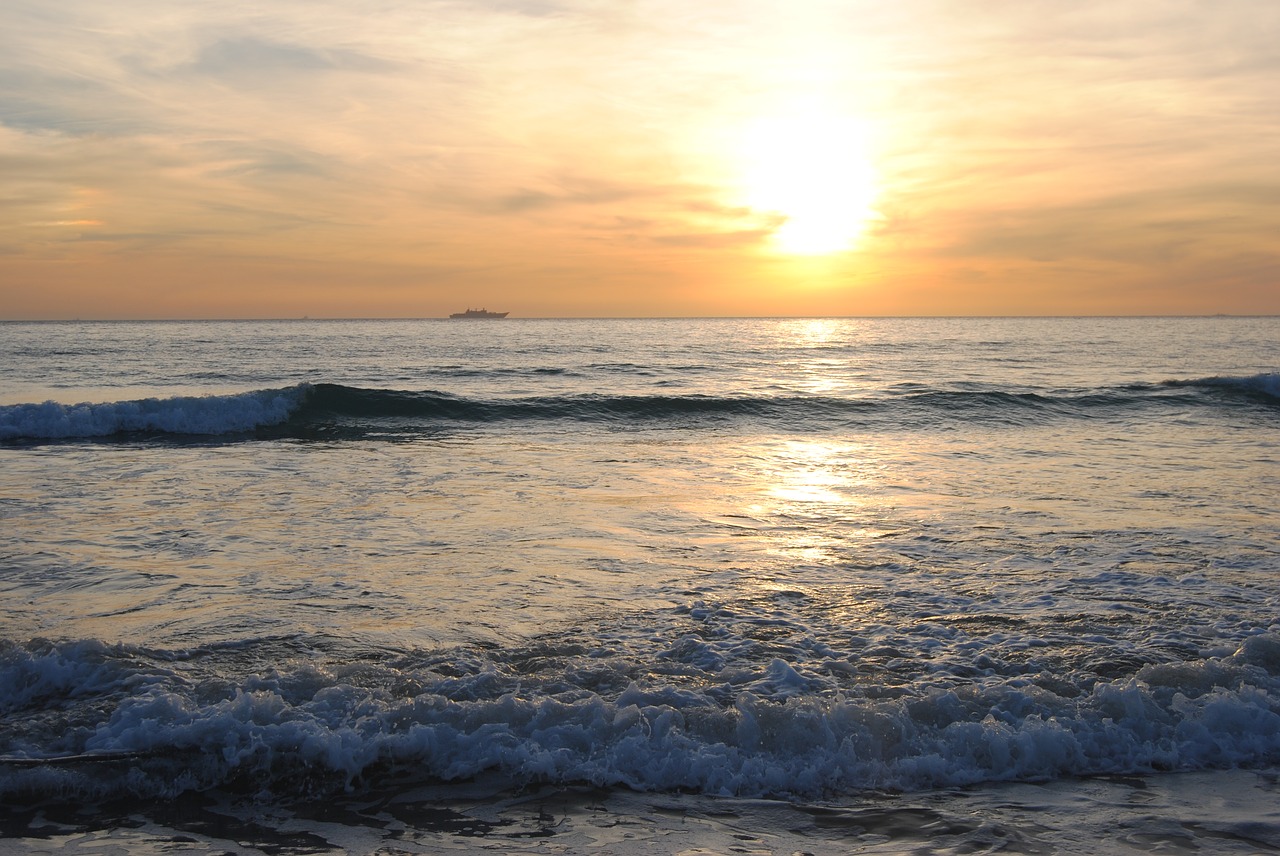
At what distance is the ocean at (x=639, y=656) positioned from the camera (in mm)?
4316

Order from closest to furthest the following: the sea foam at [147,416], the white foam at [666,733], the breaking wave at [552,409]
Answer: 1. the white foam at [666,733]
2. the sea foam at [147,416]
3. the breaking wave at [552,409]

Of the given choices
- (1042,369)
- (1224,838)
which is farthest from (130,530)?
(1042,369)

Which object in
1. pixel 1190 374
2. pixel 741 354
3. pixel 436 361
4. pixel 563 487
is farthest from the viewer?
pixel 741 354

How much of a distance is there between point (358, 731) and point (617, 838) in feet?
5.63

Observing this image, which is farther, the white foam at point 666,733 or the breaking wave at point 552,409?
the breaking wave at point 552,409

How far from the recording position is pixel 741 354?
159ft

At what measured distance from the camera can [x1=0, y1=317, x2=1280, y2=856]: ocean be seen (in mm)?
4316

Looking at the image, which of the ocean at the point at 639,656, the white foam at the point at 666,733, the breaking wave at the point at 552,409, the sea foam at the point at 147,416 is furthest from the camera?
the breaking wave at the point at 552,409

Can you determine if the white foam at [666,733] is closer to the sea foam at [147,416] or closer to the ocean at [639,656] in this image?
the ocean at [639,656]

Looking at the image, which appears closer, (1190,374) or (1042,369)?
(1190,374)

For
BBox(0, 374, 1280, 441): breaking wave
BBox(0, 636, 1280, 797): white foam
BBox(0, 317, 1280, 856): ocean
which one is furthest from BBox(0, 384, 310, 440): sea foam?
BBox(0, 636, 1280, 797): white foam

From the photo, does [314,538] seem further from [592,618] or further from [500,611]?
[592,618]

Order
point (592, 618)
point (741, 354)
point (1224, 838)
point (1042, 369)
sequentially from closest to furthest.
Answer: point (1224, 838), point (592, 618), point (1042, 369), point (741, 354)

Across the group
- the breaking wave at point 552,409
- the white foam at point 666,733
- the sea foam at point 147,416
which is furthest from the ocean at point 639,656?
the breaking wave at point 552,409
